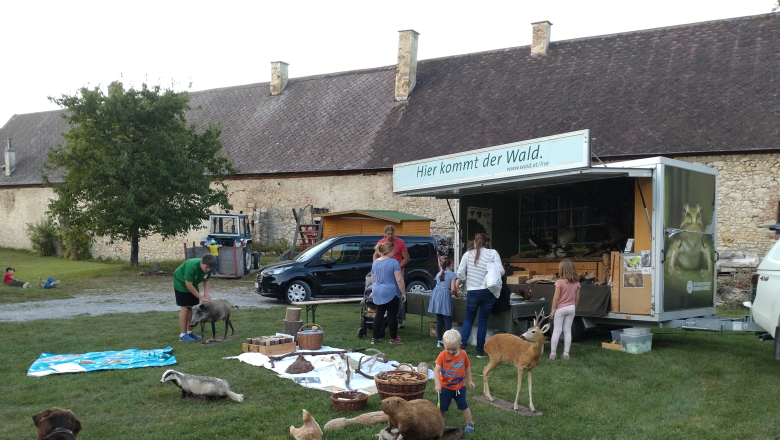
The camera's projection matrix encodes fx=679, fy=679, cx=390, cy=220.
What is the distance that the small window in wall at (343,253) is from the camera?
1580 cm

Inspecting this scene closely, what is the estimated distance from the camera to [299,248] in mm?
24844

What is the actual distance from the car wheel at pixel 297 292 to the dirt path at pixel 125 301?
511 millimetres

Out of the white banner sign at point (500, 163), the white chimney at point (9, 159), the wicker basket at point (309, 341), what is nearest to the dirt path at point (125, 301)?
the white banner sign at point (500, 163)

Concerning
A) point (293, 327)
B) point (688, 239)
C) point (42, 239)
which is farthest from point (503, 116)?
point (42, 239)

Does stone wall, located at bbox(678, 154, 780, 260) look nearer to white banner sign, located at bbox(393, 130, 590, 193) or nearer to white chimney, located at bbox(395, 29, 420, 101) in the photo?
white banner sign, located at bbox(393, 130, 590, 193)

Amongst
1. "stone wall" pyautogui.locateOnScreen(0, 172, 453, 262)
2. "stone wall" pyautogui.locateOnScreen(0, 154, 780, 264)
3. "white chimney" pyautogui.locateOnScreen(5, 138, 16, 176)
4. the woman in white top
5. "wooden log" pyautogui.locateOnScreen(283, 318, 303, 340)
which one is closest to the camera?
the woman in white top

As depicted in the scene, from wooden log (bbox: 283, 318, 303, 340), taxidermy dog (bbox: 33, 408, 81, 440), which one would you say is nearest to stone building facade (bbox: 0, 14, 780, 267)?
wooden log (bbox: 283, 318, 303, 340)

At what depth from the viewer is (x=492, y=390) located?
7176mm

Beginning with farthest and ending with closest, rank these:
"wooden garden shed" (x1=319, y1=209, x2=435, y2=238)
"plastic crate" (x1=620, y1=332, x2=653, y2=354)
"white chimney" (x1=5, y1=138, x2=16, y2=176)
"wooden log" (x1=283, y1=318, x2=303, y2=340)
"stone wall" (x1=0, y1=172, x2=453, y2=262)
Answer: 1. "white chimney" (x1=5, y1=138, x2=16, y2=176)
2. "stone wall" (x1=0, y1=172, x2=453, y2=262)
3. "wooden garden shed" (x1=319, y1=209, x2=435, y2=238)
4. "wooden log" (x1=283, y1=318, x2=303, y2=340)
5. "plastic crate" (x1=620, y1=332, x2=653, y2=354)

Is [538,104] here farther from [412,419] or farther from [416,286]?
[412,419]

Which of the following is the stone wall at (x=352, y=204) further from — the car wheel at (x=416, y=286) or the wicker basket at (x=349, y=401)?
the wicker basket at (x=349, y=401)

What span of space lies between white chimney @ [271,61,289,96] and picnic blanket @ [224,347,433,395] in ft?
85.0

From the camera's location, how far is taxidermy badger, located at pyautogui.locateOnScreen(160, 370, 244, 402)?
659cm

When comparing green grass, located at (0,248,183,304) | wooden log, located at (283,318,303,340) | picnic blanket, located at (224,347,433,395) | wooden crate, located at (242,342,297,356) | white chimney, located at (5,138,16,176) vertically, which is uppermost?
white chimney, located at (5,138,16,176)
